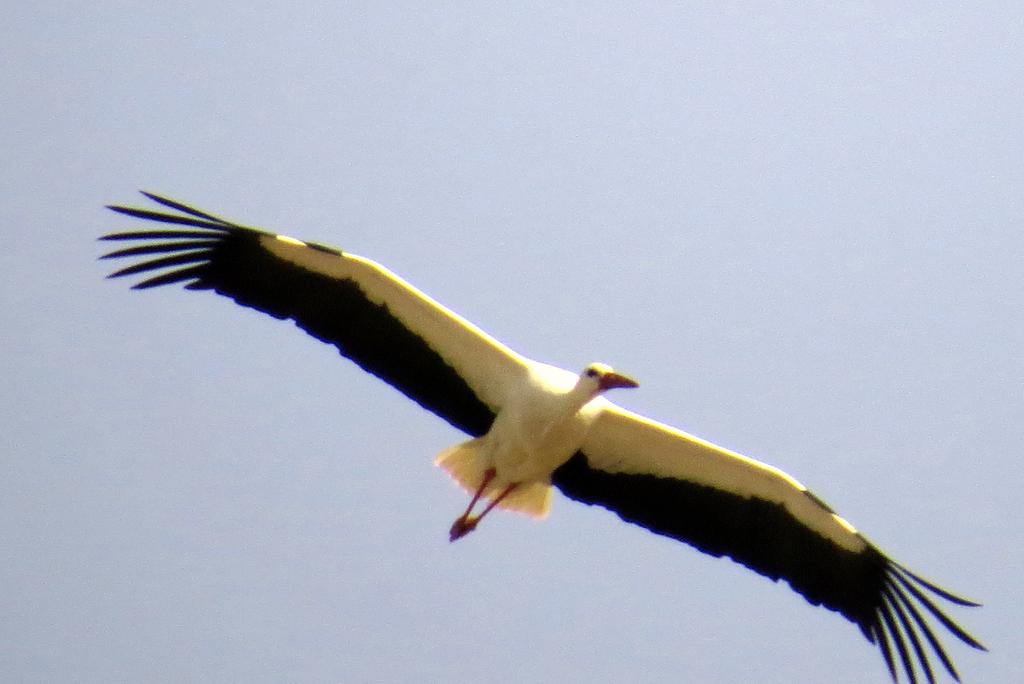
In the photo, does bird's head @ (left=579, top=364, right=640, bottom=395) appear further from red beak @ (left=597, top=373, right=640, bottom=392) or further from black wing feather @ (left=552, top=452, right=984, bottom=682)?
black wing feather @ (left=552, top=452, right=984, bottom=682)

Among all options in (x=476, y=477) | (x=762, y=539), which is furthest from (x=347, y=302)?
(x=762, y=539)

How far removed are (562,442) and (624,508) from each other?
2.33 ft

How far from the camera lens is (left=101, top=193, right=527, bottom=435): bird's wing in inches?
503

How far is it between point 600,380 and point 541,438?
0.45 meters

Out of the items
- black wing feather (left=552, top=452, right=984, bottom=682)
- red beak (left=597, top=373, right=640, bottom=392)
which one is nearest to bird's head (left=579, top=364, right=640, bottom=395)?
red beak (left=597, top=373, right=640, bottom=392)

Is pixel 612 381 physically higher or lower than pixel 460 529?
higher

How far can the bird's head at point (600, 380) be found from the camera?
41.4 ft

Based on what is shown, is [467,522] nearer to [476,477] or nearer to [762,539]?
[476,477]

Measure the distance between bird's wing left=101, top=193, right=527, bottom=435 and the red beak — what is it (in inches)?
18.7

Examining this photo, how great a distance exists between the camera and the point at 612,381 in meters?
12.6

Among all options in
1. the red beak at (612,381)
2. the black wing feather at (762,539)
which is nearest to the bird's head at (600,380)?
the red beak at (612,381)

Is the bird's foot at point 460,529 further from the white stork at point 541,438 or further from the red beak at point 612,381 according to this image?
the red beak at point 612,381

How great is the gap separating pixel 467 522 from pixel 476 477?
279mm

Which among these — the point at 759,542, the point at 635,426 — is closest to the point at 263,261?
the point at 635,426
